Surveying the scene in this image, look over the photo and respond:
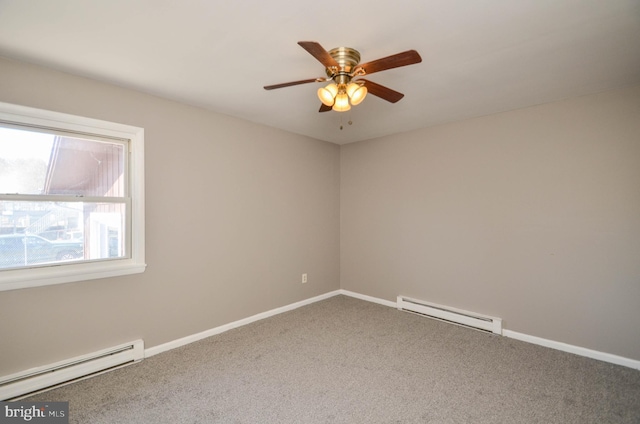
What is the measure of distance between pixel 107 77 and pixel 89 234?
1271 millimetres

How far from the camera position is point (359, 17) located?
64.5 inches

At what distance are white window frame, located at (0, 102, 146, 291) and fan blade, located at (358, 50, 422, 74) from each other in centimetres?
207

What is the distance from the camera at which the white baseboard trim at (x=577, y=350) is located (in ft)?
8.25

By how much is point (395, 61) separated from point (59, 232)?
2720 millimetres

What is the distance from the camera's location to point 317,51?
1579 mm

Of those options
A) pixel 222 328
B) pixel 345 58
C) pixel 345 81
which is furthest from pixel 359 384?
pixel 345 58

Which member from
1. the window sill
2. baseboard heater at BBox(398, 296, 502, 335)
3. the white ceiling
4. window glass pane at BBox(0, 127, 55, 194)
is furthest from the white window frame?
baseboard heater at BBox(398, 296, 502, 335)

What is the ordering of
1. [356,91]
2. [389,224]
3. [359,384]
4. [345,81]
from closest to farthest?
[356,91], [345,81], [359,384], [389,224]

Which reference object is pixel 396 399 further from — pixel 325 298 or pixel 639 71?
pixel 639 71

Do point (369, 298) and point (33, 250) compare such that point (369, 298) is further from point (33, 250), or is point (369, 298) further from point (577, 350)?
point (33, 250)

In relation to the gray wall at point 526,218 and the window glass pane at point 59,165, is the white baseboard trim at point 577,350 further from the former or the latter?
the window glass pane at point 59,165

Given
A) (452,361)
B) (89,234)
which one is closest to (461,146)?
(452,361)

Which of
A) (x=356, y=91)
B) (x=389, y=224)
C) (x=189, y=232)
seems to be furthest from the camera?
(x=389, y=224)

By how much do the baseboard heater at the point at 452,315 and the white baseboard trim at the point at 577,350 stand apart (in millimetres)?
130
